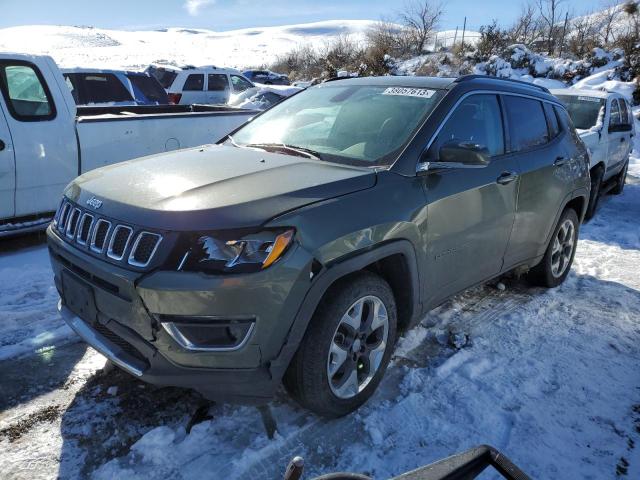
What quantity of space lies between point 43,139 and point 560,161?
481cm

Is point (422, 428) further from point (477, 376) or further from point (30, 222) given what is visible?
point (30, 222)

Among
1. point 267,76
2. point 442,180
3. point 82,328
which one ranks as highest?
point 442,180

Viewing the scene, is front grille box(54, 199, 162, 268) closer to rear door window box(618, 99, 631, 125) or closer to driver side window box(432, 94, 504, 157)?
driver side window box(432, 94, 504, 157)

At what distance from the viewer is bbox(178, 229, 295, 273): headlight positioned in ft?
7.72

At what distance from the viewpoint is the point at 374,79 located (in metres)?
3.95

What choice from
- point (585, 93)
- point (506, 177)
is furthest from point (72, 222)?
point (585, 93)

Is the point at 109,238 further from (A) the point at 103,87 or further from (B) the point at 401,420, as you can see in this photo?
(A) the point at 103,87

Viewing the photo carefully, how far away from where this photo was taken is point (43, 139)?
17.3 ft

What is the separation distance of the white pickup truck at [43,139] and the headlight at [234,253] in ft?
12.1

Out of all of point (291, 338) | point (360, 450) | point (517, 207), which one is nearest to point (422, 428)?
point (360, 450)

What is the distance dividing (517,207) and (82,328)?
3017 mm

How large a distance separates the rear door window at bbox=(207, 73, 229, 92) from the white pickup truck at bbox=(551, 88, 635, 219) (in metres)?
9.43

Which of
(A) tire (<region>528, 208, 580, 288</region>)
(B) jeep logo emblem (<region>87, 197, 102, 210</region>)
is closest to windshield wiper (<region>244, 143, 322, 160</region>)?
(B) jeep logo emblem (<region>87, 197, 102, 210</region>)

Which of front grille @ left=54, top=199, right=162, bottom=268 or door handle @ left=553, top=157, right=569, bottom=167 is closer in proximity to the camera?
front grille @ left=54, top=199, right=162, bottom=268
